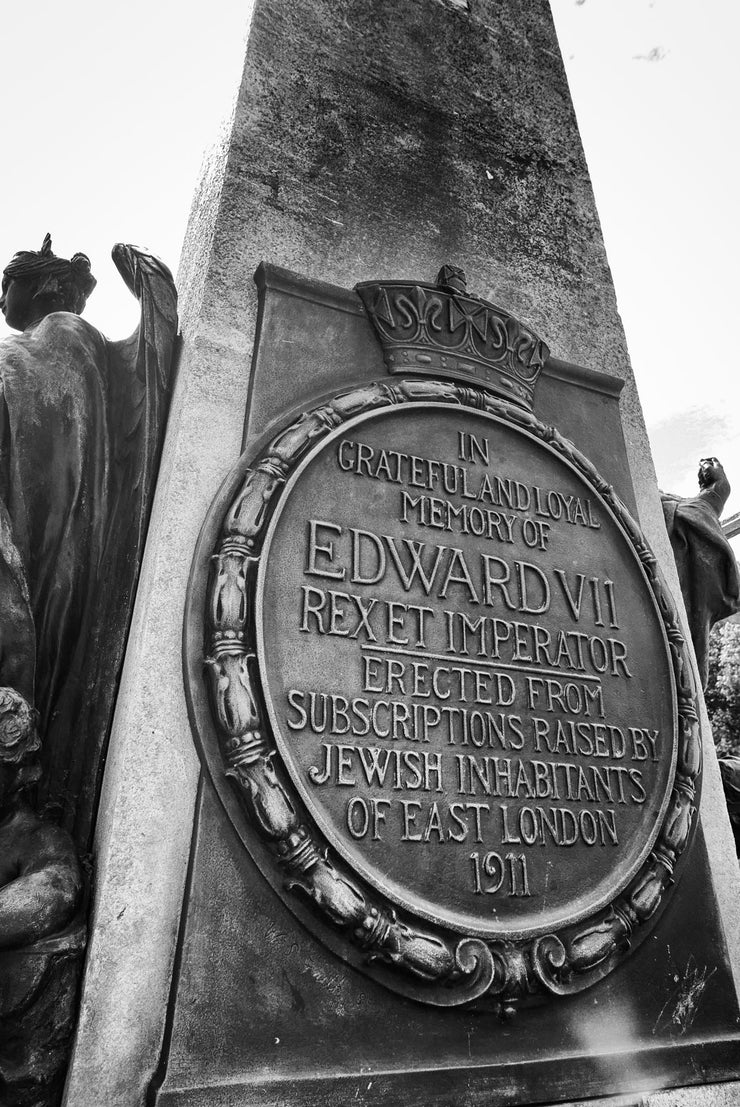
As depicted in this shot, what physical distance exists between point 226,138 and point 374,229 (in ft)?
2.55

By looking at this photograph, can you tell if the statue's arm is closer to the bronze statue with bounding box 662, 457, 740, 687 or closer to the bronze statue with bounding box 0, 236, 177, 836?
the bronze statue with bounding box 0, 236, 177, 836

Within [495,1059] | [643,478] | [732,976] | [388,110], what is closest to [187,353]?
[388,110]

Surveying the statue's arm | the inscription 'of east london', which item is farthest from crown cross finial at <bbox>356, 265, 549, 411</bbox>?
the statue's arm

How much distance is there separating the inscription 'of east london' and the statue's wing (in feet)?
1.87

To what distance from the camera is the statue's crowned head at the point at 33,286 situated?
11.4 feet

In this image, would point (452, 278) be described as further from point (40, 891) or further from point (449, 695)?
point (40, 891)

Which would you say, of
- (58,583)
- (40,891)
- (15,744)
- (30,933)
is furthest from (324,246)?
(30,933)

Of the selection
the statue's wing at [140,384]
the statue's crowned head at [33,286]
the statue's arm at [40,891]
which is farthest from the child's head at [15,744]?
the statue's crowned head at [33,286]

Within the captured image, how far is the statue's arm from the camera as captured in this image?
215cm

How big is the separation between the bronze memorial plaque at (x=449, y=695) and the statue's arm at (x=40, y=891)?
0.49 m

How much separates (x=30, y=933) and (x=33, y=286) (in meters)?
2.60

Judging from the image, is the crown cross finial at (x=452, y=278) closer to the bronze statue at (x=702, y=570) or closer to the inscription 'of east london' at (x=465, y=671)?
the inscription 'of east london' at (x=465, y=671)

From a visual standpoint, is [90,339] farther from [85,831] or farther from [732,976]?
[732,976]

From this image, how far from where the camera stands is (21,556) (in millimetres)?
2723
